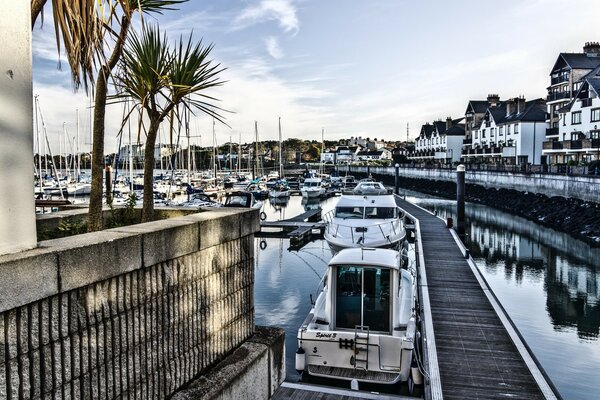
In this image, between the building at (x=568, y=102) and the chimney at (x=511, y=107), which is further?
the chimney at (x=511, y=107)

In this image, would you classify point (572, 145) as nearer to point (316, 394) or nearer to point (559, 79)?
point (559, 79)

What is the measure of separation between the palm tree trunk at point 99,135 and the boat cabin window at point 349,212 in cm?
2025

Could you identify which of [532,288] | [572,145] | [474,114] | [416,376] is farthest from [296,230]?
[474,114]

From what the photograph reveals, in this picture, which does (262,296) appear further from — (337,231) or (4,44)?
(4,44)

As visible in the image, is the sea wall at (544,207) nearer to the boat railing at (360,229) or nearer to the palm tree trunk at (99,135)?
the boat railing at (360,229)

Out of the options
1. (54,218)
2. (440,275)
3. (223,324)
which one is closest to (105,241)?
(223,324)

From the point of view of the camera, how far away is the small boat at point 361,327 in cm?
1133

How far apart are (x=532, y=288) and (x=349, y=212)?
9.59 m

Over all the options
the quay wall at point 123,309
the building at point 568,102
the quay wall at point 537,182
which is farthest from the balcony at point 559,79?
the quay wall at point 123,309

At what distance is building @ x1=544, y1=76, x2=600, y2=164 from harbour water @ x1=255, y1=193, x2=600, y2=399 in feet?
78.2

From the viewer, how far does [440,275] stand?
19.7 meters

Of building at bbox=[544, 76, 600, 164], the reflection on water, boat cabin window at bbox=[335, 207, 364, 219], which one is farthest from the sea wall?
boat cabin window at bbox=[335, 207, 364, 219]

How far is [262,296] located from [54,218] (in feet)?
53.1

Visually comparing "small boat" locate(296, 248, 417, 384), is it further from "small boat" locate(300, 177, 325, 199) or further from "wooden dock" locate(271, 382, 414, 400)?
"small boat" locate(300, 177, 325, 199)
